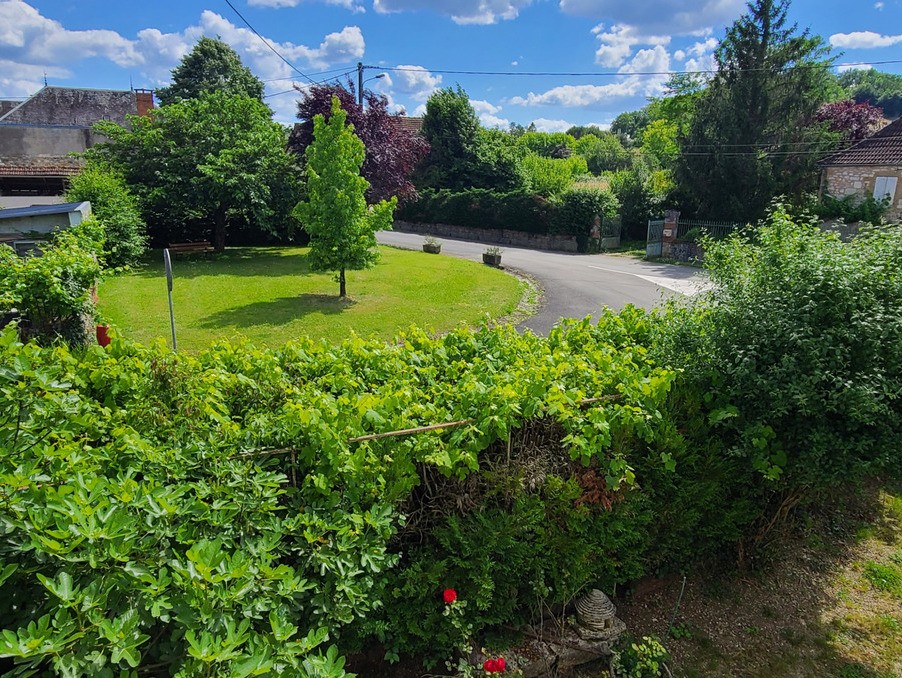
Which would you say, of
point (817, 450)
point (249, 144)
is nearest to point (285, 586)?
point (817, 450)

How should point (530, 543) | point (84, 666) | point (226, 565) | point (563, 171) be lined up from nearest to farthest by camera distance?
1. point (84, 666)
2. point (226, 565)
3. point (530, 543)
4. point (563, 171)

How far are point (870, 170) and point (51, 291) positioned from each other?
26376 millimetres

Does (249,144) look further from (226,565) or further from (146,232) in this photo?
(226,565)

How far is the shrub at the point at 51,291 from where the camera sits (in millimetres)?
6383

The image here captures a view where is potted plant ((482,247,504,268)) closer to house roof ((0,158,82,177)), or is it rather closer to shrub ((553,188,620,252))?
shrub ((553,188,620,252))

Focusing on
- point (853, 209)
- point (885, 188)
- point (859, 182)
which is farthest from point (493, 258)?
point (885, 188)

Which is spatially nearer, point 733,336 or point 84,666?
point 84,666

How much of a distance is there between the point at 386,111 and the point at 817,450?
22.7 m

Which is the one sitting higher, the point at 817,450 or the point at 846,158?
the point at 846,158

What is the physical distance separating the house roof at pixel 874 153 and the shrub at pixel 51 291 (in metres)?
25.4

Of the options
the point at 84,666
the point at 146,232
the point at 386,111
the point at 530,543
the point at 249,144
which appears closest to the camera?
the point at 84,666

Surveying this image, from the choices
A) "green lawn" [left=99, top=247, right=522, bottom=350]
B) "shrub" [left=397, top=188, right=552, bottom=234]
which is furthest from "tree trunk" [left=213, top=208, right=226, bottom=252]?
"shrub" [left=397, top=188, right=552, bottom=234]

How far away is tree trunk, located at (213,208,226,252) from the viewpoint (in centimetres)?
2105

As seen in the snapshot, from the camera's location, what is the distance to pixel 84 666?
6.28 ft
